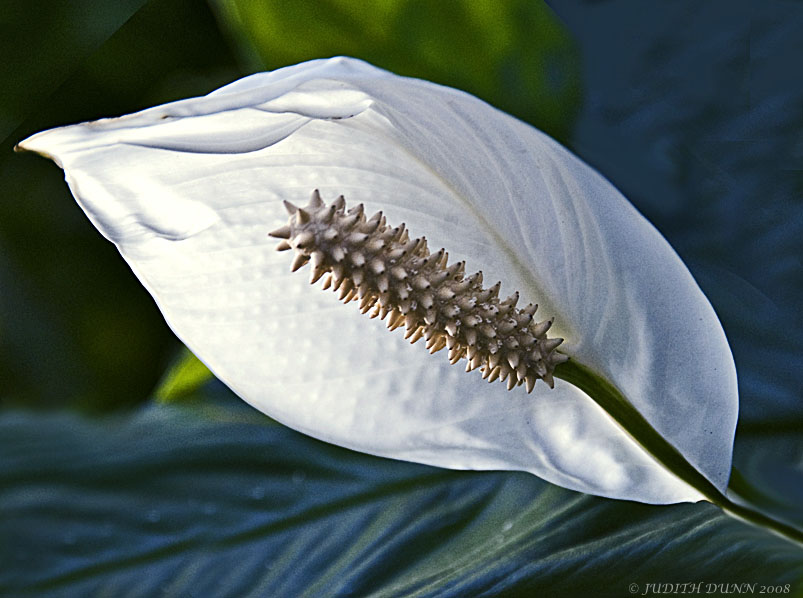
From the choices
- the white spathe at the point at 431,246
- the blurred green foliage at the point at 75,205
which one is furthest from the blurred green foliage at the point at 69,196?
the white spathe at the point at 431,246

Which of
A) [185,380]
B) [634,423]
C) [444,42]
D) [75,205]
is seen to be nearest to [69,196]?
[75,205]

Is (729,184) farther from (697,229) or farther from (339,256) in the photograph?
(339,256)

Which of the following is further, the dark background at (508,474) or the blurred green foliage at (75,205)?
the blurred green foliage at (75,205)

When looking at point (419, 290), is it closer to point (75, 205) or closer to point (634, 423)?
point (634, 423)

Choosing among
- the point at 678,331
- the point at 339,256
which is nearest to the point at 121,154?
the point at 339,256

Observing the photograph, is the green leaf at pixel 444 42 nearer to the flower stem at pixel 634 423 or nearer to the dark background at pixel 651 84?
the dark background at pixel 651 84

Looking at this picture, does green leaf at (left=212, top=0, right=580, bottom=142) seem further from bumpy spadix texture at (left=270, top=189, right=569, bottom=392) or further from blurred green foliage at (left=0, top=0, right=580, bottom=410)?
bumpy spadix texture at (left=270, top=189, right=569, bottom=392)
